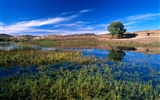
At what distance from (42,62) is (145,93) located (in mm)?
12091

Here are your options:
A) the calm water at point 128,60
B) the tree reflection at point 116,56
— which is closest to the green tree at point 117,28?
the tree reflection at point 116,56

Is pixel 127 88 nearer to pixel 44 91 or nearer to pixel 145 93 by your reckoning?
pixel 145 93

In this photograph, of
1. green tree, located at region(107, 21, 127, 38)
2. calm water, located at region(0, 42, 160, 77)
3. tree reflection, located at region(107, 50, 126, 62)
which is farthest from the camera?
green tree, located at region(107, 21, 127, 38)

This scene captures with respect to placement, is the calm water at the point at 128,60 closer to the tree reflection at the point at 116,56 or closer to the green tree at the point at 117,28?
the tree reflection at the point at 116,56

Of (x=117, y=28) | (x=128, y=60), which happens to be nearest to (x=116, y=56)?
(x=128, y=60)

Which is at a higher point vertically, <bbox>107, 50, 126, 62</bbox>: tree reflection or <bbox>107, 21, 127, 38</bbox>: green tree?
<bbox>107, 21, 127, 38</bbox>: green tree

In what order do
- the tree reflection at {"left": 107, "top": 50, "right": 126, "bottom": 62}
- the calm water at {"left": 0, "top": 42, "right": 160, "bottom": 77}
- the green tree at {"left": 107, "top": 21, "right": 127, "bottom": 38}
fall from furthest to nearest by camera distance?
the green tree at {"left": 107, "top": 21, "right": 127, "bottom": 38} → the tree reflection at {"left": 107, "top": 50, "right": 126, "bottom": 62} → the calm water at {"left": 0, "top": 42, "right": 160, "bottom": 77}

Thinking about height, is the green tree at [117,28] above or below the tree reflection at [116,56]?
above

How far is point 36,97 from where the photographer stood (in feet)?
28.0

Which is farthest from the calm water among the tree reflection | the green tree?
the green tree

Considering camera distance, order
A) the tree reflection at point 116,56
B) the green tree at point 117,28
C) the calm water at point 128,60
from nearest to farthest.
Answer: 1. the calm water at point 128,60
2. the tree reflection at point 116,56
3. the green tree at point 117,28

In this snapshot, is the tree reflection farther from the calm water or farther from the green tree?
the green tree

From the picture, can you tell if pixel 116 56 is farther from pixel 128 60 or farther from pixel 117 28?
pixel 117 28

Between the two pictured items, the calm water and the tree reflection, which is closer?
the calm water
